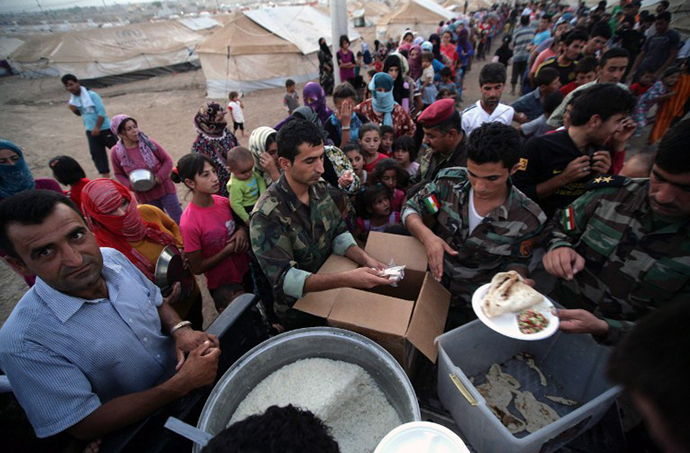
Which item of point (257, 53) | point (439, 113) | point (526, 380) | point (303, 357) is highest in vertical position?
point (257, 53)

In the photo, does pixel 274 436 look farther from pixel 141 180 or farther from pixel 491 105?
pixel 491 105

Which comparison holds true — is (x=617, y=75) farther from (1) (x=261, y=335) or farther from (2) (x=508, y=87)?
(2) (x=508, y=87)

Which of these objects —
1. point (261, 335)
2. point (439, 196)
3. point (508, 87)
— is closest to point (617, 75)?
point (439, 196)

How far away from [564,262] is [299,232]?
1614 millimetres

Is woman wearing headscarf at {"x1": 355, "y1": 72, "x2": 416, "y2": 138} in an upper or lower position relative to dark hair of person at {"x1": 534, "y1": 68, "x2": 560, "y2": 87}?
lower

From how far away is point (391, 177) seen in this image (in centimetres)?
354

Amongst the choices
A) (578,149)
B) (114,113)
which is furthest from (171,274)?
(114,113)

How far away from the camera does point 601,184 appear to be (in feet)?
5.86

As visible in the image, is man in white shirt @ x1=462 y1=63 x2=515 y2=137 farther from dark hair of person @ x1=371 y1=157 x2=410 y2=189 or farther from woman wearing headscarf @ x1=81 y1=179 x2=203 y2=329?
woman wearing headscarf @ x1=81 y1=179 x2=203 y2=329

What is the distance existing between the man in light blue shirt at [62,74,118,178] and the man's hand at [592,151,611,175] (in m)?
8.14

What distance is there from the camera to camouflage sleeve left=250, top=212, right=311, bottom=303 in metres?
1.76

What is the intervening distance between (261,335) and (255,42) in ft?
51.3

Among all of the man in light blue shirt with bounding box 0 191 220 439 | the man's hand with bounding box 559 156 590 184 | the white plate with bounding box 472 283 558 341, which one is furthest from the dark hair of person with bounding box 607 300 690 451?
the man's hand with bounding box 559 156 590 184

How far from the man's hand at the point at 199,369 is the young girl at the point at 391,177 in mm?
2596
